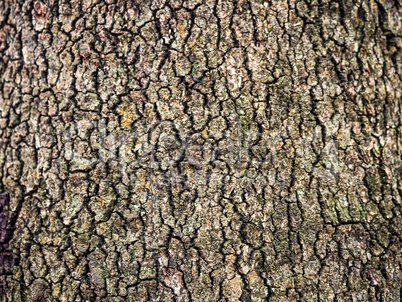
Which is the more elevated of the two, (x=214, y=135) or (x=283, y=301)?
(x=214, y=135)

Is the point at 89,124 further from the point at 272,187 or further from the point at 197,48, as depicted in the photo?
the point at 272,187

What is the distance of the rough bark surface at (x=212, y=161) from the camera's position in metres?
1.64

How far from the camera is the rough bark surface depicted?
164 cm

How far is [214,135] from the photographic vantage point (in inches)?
65.3

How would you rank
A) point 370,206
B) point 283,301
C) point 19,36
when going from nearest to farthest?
point 283,301
point 370,206
point 19,36

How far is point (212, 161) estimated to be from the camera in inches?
65.2

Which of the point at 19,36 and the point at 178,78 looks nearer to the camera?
the point at 178,78

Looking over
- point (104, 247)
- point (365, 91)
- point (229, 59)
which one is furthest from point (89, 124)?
point (365, 91)

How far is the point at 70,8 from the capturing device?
5.90 ft

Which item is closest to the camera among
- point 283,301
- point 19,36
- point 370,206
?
point 283,301

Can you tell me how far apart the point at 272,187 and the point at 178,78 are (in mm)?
681

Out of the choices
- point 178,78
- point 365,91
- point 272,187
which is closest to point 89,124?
point 178,78

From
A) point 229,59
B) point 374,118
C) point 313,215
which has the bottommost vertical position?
point 313,215

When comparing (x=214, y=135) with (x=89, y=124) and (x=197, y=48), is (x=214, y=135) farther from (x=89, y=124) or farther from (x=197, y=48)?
(x=89, y=124)
